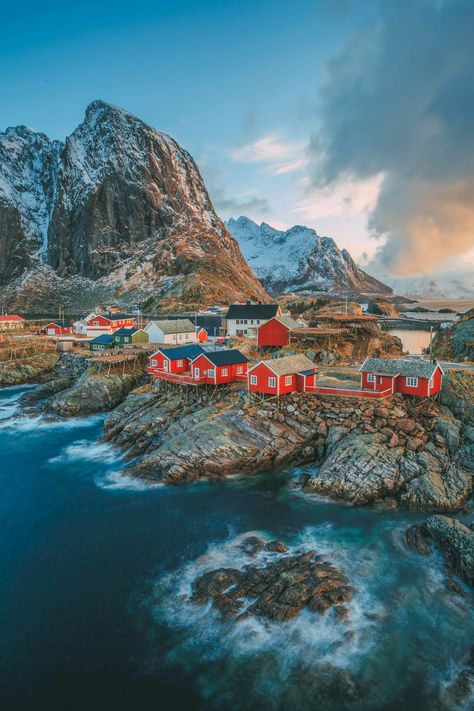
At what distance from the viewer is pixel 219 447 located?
3328 centimetres

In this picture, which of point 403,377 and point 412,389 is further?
point 403,377

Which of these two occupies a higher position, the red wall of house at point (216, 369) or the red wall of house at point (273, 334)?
the red wall of house at point (273, 334)

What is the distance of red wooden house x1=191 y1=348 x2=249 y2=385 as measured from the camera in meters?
42.6

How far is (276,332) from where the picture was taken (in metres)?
57.5

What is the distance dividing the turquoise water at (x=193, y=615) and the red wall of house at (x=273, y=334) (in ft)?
93.7

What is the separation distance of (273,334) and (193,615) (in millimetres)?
41637

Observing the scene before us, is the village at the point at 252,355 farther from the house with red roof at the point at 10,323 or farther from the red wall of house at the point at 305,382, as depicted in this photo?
the house with red roof at the point at 10,323

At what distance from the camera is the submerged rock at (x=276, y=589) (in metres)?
19.0

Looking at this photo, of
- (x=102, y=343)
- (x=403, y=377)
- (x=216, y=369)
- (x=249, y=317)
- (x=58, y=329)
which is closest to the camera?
(x=403, y=377)

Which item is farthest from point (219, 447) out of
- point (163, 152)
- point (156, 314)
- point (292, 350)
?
point (163, 152)

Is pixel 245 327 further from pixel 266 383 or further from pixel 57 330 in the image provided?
pixel 57 330

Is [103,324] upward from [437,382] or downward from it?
upward

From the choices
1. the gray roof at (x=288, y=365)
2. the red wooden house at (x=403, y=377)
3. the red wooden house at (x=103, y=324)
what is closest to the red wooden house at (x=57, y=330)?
the red wooden house at (x=103, y=324)

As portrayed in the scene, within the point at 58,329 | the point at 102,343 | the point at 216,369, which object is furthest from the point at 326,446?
the point at 58,329
